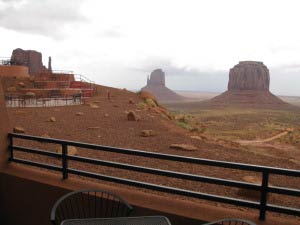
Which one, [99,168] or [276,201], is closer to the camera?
[276,201]

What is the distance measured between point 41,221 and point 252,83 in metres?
167

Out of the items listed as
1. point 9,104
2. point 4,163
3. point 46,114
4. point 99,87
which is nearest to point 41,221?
point 4,163

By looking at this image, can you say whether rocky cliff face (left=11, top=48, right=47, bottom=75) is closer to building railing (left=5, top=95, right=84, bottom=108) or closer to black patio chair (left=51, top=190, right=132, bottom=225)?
building railing (left=5, top=95, right=84, bottom=108)

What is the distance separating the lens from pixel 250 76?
541 feet

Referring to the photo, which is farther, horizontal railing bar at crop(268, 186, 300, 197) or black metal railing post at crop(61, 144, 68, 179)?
black metal railing post at crop(61, 144, 68, 179)

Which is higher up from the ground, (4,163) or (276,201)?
(4,163)

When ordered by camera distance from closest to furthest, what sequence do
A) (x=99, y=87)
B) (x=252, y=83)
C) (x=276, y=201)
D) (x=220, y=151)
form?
1. (x=276, y=201)
2. (x=220, y=151)
3. (x=99, y=87)
4. (x=252, y=83)

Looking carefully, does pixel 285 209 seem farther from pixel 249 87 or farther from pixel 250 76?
pixel 249 87

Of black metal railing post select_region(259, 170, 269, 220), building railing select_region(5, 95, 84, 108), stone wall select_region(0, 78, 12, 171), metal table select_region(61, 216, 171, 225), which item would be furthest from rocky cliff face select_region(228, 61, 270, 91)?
metal table select_region(61, 216, 171, 225)

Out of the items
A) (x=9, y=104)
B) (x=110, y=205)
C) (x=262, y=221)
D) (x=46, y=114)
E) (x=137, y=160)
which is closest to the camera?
(x=262, y=221)

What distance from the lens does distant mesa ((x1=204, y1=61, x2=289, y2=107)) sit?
162 metres

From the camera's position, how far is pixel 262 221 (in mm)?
3961

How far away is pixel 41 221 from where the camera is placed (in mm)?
5270

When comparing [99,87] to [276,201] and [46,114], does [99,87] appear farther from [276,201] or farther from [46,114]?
[276,201]
